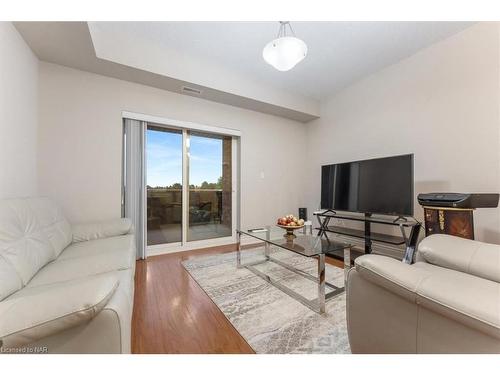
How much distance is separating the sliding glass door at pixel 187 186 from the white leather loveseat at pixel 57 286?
1.17 meters

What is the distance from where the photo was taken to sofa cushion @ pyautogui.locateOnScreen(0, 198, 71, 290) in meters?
1.16

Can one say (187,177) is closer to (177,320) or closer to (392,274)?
(177,320)

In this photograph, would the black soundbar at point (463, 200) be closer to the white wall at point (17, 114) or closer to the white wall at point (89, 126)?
the white wall at point (89, 126)

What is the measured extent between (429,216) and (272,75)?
2.66 meters

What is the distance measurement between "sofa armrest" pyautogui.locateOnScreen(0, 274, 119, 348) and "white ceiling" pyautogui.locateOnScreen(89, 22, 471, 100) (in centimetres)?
240

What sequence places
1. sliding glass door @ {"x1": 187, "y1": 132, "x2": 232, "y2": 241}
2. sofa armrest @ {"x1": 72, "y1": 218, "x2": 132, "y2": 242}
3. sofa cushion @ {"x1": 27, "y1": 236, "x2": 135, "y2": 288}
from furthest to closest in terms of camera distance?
sliding glass door @ {"x1": 187, "y1": 132, "x2": 232, "y2": 241}, sofa armrest @ {"x1": 72, "y1": 218, "x2": 132, "y2": 242}, sofa cushion @ {"x1": 27, "y1": 236, "x2": 135, "y2": 288}

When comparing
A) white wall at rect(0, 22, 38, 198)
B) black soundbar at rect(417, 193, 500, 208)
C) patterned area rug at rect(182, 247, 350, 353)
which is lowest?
patterned area rug at rect(182, 247, 350, 353)

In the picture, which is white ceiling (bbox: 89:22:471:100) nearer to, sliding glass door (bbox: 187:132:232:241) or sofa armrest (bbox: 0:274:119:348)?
sliding glass door (bbox: 187:132:232:241)

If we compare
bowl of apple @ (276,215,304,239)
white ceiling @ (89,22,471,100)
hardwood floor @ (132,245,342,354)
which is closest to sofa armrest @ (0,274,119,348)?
hardwood floor @ (132,245,342,354)

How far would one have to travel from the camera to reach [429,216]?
209cm

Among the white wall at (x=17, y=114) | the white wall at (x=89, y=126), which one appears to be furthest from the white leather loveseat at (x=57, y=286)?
the white wall at (x=89, y=126)
